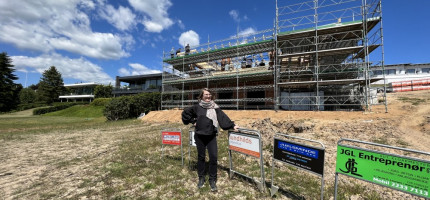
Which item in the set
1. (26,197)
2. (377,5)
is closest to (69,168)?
(26,197)

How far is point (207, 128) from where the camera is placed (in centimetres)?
334

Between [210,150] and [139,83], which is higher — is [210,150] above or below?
below

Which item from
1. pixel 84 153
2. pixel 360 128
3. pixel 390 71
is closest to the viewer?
pixel 84 153

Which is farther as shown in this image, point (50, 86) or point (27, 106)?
point (50, 86)

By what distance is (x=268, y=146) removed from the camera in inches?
244

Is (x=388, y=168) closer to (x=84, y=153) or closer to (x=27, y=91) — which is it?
(x=84, y=153)

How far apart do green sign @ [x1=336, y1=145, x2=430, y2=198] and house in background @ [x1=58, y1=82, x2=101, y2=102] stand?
58.1m

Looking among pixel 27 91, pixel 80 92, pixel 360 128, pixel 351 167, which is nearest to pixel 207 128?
pixel 351 167

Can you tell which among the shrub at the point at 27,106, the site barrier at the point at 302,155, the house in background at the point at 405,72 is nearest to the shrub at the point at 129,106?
the site barrier at the point at 302,155

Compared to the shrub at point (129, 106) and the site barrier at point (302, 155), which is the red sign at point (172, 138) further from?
the shrub at point (129, 106)

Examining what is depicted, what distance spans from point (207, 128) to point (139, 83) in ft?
141

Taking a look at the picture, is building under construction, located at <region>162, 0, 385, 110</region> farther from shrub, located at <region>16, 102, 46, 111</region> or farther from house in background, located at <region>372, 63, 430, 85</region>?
shrub, located at <region>16, 102, 46, 111</region>

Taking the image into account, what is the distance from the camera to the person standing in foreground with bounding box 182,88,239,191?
3373mm

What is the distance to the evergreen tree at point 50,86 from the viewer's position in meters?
44.5
